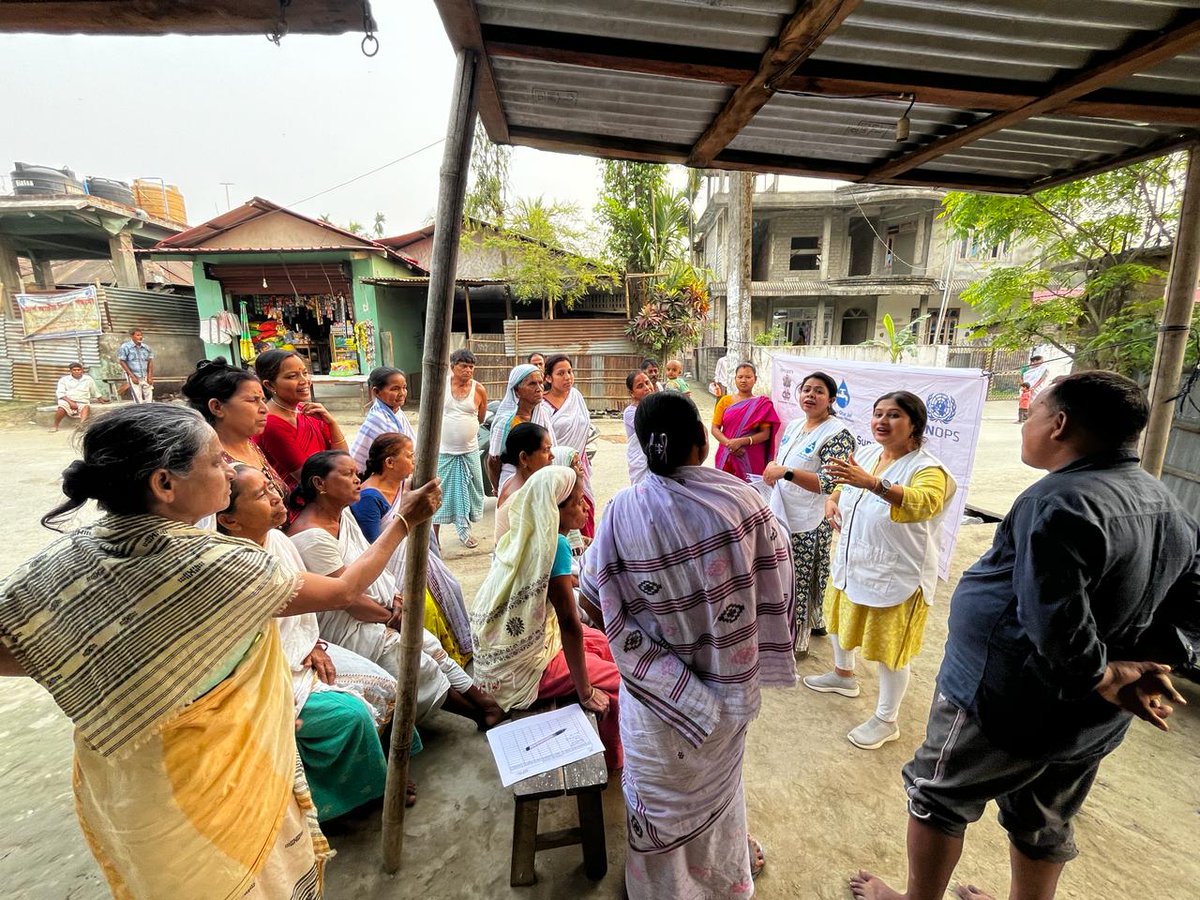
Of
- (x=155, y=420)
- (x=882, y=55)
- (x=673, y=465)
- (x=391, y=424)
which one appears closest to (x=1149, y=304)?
(x=882, y=55)

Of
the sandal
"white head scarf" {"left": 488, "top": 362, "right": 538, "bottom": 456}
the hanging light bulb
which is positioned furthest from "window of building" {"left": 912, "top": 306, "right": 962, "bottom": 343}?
the sandal

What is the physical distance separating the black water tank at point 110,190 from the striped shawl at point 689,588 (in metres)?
21.9

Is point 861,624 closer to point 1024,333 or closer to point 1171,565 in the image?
point 1171,565

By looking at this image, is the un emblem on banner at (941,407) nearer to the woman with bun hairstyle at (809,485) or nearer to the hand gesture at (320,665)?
the woman with bun hairstyle at (809,485)

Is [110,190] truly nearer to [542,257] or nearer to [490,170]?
[542,257]

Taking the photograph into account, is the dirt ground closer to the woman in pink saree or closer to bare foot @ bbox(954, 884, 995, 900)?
bare foot @ bbox(954, 884, 995, 900)

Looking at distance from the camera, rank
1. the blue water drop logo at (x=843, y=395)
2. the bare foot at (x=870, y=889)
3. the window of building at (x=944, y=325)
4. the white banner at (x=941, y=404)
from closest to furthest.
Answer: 1. the bare foot at (x=870, y=889)
2. the white banner at (x=941, y=404)
3. the blue water drop logo at (x=843, y=395)
4. the window of building at (x=944, y=325)

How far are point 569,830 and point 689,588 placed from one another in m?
1.16

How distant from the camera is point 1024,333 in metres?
6.04

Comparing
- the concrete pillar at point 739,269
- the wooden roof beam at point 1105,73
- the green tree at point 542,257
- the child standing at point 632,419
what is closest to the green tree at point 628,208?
the green tree at point 542,257

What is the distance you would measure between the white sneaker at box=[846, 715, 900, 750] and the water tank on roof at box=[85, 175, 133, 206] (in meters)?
22.5

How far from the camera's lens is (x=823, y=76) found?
1.96 m

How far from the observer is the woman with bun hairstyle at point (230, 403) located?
255 cm

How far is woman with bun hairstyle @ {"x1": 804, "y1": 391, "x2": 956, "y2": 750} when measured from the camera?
2.41 m
